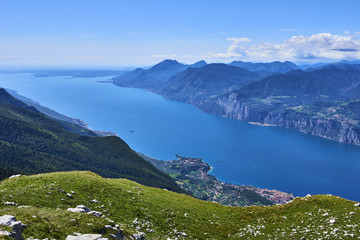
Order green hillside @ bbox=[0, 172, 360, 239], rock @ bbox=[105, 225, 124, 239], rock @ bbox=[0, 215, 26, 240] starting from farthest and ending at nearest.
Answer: green hillside @ bbox=[0, 172, 360, 239] < rock @ bbox=[105, 225, 124, 239] < rock @ bbox=[0, 215, 26, 240]

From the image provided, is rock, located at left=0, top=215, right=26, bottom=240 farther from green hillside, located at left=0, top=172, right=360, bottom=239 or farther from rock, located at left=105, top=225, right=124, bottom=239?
rock, located at left=105, top=225, right=124, bottom=239

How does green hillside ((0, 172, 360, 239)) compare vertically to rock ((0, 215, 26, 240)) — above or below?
below

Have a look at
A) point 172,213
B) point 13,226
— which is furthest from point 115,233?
point 172,213

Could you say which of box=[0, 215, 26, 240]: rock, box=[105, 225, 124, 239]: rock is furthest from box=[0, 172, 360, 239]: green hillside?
box=[0, 215, 26, 240]: rock

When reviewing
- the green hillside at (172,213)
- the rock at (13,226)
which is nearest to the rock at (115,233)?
the green hillside at (172,213)

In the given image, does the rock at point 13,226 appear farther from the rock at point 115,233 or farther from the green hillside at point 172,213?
the rock at point 115,233

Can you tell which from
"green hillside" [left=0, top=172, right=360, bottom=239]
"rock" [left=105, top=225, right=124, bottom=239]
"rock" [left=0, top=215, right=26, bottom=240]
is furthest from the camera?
"green hillside" [left=0, top=172, right=360, bottom=239]

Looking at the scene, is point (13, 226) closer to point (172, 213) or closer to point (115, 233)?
point (115, 233)

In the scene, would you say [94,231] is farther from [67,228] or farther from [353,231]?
[353,231]

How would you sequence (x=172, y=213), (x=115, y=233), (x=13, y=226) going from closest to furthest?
(x=13, y=226), (x=115, y=233), (x=172, y=213)

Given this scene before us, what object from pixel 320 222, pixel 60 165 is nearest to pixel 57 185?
pixel 320 222
